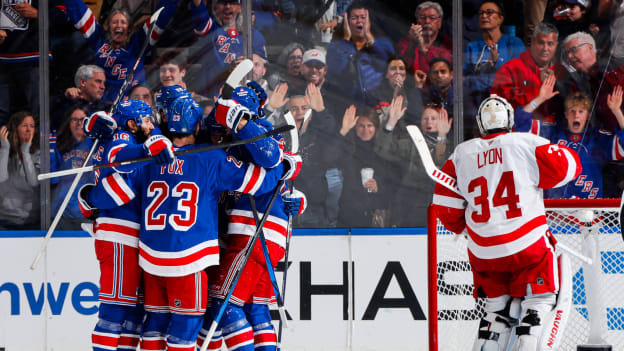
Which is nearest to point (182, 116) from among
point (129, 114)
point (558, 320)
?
point (129, 114)

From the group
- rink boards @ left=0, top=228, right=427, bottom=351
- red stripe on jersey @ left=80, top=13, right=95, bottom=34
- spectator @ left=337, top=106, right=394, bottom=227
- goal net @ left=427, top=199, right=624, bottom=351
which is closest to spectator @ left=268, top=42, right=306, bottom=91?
spectator @ left=337, top=106, right=394, bottom=227

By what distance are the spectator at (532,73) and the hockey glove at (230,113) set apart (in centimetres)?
219

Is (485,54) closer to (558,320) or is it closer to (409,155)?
(409,155)

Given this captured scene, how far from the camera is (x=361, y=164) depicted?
459 cm

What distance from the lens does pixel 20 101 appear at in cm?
457

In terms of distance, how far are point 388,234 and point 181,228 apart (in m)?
Result: 1.77

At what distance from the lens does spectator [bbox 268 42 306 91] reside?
4.60 m

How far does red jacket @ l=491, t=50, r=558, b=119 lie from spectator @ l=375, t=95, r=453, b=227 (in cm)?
38

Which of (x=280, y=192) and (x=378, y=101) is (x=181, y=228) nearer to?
(x=280, y=192)

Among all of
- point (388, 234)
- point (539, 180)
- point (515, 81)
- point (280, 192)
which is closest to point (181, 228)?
point (280, 192)

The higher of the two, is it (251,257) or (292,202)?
(292,202)

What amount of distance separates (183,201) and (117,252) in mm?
405

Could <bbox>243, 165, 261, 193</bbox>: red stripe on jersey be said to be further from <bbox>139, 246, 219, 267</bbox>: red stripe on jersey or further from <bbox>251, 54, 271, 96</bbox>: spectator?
<bbox>251, 54, 271, 96</bbox>: spectator

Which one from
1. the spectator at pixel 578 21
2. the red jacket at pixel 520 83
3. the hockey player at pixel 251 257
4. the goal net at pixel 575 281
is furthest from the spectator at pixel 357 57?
the hockey player at pixel 251 257
